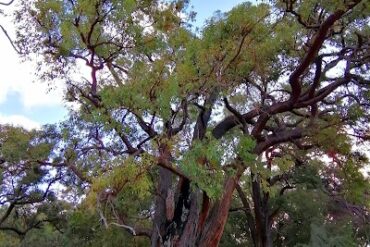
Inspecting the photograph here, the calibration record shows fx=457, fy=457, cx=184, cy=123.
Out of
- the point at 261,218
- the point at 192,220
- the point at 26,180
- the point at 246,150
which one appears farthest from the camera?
the point at 261,218

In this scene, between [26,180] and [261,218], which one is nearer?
[26,180]

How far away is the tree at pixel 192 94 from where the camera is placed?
5355mm

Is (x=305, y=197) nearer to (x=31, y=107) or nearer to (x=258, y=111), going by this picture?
(x=258, y=111)

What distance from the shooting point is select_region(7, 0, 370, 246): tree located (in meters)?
5.36

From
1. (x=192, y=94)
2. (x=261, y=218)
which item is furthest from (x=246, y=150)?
(x=261, y=218)

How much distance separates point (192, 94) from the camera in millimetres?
5977

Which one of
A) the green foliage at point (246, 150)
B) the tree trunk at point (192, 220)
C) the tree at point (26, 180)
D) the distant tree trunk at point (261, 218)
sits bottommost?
the tree trunk at point (192, 220)

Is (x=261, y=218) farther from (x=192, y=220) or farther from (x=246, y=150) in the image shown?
(x=246, y=150)

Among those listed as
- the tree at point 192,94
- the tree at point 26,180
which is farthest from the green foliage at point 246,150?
the tree at point 26,180

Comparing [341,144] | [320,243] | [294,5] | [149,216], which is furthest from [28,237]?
[294,5]

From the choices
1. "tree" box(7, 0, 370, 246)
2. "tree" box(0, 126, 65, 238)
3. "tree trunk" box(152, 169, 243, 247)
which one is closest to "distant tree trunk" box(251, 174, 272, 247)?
"tree" box(7, 0, 370, 246)

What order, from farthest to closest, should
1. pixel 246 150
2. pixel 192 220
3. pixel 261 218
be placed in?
pixel 261 218 < pixel 192 220 < pixel 246 150

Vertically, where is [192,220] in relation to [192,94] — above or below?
below

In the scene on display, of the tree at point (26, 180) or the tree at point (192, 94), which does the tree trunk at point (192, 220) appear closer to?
the tree at point (192, 94)
